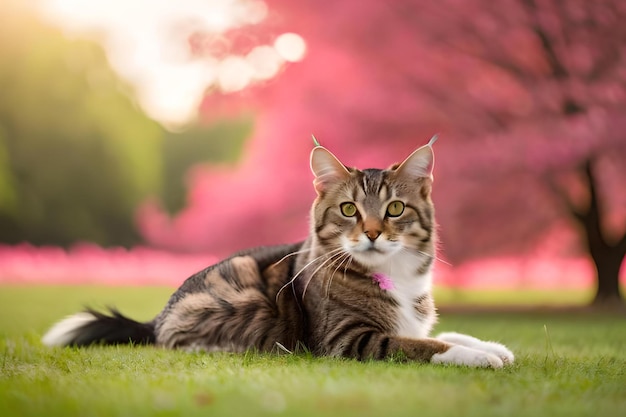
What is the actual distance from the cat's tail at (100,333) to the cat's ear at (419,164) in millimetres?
1931

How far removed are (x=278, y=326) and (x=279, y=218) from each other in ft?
16.9

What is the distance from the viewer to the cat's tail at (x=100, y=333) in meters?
4.20

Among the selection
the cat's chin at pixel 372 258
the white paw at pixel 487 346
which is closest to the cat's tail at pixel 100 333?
the cat's chin at pixel 372 258

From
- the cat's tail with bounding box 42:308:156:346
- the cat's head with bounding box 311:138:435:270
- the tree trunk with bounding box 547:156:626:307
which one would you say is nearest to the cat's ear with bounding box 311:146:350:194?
the cat's head with bounding box 311:138:435:270

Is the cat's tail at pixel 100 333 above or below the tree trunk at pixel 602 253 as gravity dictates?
below

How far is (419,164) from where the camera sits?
358 centimetres

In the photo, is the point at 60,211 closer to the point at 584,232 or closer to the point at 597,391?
the point at 584,232

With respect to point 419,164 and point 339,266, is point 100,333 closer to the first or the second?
point 339,266

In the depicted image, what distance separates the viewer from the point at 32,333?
205 inches

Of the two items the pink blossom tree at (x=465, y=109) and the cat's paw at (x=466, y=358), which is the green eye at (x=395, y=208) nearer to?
the cat's paw at (x=466, y=358)

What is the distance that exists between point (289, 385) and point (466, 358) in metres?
0.97

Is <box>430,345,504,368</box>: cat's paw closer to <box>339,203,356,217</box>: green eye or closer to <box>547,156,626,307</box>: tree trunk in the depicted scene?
<box>339,203,356,217</box>: green eye

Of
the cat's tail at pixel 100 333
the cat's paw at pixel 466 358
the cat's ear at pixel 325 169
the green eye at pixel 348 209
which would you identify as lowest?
the cat's tail at pixel 100 333

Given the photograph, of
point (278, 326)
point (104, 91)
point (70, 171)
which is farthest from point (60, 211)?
point (278, 326)
